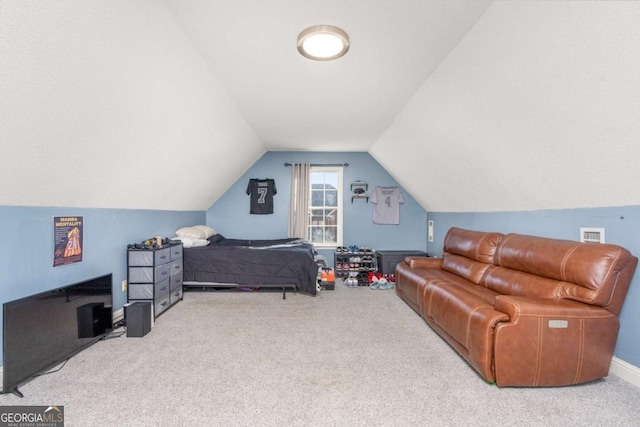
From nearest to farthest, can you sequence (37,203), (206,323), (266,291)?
(37,203) < (206,323) < (266,291)

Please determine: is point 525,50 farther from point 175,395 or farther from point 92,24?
point 175,395

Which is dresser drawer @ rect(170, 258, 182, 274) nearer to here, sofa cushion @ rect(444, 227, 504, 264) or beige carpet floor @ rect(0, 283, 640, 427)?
beige carpet floor @ rect(0, 283, 640, 427)

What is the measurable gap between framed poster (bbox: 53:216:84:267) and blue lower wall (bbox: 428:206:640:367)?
177 inches

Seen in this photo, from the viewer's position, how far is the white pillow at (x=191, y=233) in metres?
4.36

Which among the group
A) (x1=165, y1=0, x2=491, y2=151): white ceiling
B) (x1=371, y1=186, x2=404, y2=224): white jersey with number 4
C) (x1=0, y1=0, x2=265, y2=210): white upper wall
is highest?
(x1=165, y1=0, x2=491, y2=151): white ceiling

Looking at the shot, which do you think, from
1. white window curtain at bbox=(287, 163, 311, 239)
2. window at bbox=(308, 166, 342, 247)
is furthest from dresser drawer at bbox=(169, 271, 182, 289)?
window at bbox=(308, 166, 342, 247)

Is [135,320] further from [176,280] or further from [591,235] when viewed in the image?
[591,235]

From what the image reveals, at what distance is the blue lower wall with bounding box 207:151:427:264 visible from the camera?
18.4 ft

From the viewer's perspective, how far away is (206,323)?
10.1 ft

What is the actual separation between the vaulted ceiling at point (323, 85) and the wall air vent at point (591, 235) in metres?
0.21

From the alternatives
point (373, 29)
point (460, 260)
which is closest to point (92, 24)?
point (373, 29)

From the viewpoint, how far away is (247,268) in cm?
414

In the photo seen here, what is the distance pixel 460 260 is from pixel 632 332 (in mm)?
1569

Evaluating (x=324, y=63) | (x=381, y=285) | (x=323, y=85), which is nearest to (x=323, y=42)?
(x=324, y=63)
